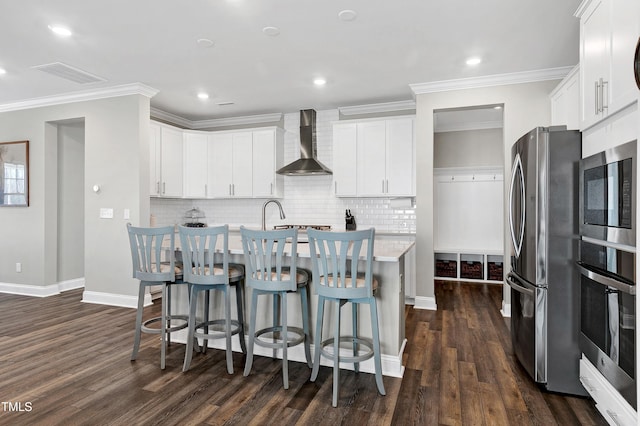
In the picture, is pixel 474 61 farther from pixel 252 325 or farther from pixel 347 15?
pixel 252 325

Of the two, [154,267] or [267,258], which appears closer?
[267,258]

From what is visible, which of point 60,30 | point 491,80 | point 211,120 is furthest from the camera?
point 211,120

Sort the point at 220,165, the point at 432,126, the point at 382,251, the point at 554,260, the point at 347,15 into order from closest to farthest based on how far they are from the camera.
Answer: the point at 554,260 < the point at 382,251 < the point at 347,15 < the point at 432,126 < the point at 220,165

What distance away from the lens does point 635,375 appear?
1.77 meters

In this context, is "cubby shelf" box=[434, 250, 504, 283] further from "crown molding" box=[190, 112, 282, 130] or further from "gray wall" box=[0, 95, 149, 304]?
"gray wall" box=[0, 95, 149, 304]

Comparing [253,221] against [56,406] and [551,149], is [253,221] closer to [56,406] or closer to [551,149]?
[56,406]

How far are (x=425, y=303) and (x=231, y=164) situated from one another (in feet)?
11.4

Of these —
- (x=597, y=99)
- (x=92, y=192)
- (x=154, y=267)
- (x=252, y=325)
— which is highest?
(x=597, y=99)

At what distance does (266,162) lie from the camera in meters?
5.73

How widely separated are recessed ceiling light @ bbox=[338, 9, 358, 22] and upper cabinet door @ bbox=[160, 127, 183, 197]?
3378mm

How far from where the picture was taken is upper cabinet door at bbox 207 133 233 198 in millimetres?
5906

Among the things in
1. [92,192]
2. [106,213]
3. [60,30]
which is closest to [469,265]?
[106,213]

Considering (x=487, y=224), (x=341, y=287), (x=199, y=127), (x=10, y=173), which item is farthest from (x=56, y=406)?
(x=487, y=224)

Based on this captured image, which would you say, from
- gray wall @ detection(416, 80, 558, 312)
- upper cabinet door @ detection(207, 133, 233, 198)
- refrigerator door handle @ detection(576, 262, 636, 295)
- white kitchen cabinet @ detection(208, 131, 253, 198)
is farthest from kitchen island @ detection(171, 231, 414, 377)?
upper cabinet door @ detection(207, 133, 233, 198)
